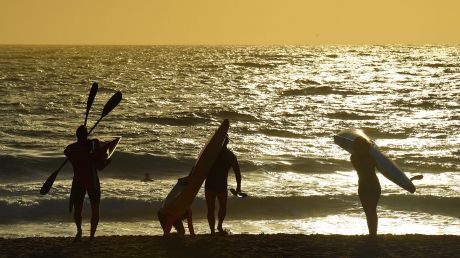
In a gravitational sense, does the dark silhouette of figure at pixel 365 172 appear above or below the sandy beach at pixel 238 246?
above

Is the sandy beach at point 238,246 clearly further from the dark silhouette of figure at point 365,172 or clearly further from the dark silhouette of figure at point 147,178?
the dark silhouette of figure at point 147,178

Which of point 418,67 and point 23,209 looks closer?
point 23,209

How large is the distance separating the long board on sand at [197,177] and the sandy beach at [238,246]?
1036 millimetres

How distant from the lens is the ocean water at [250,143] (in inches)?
750

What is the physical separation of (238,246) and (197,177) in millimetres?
2439

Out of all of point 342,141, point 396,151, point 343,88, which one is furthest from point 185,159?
point 343,88

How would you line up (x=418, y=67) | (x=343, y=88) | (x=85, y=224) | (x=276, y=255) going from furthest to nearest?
(x=418, y=67)
(x=343, y=88)
(x=85, y=224)
(x=276, y=255)

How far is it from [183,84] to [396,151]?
38802 mm

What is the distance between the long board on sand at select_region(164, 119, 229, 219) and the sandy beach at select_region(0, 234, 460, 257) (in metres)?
1.04

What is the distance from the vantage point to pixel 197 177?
42.9ft

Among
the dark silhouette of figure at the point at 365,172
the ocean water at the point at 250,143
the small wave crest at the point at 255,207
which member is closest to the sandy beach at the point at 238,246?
the dark silhouette of figure at the point at 365,172

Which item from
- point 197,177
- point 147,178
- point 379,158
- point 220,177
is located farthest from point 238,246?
point 147,178

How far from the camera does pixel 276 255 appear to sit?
10383 mm

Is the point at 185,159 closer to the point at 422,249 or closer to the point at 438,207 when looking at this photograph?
the point at 438,207
